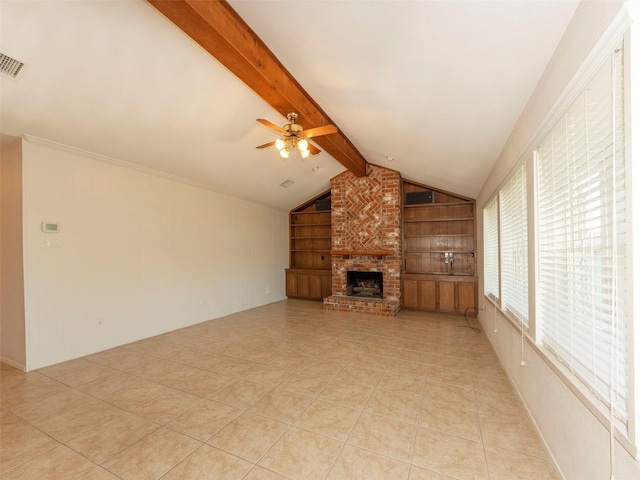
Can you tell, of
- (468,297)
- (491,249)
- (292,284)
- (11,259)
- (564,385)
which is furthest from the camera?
(292,284)

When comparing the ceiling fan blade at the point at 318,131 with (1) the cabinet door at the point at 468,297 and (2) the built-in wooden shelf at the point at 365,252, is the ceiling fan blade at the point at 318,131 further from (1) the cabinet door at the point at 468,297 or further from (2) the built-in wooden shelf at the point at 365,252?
(1) the cabinet door at the point at 468,297

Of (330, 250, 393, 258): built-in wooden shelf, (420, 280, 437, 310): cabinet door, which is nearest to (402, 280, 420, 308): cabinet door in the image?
(420, 280, 437, 310): cabinet door

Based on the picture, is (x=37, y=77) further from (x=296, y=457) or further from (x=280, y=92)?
(x=296, y=457)

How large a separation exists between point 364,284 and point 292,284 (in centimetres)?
217

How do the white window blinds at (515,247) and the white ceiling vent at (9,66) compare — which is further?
the white window blinds at (515,247)

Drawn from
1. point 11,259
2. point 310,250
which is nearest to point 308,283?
point 310,250

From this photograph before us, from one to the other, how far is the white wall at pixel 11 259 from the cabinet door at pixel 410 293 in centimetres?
610

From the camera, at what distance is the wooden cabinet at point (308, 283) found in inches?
283

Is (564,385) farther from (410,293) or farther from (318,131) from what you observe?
(410,293)

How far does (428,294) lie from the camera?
19.5 feet

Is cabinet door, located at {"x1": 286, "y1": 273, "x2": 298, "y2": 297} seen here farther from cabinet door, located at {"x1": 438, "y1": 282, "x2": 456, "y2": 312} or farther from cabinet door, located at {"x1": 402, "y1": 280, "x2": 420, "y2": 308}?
cabinet door, located at {"x1": 438, "y1": 282, "x2": 456, "y2": 312}

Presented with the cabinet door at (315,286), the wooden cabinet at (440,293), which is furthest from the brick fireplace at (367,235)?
the cabinet door at (315,286)

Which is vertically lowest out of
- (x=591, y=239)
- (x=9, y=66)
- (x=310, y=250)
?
(x=310, y=250)

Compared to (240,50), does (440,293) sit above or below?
below
